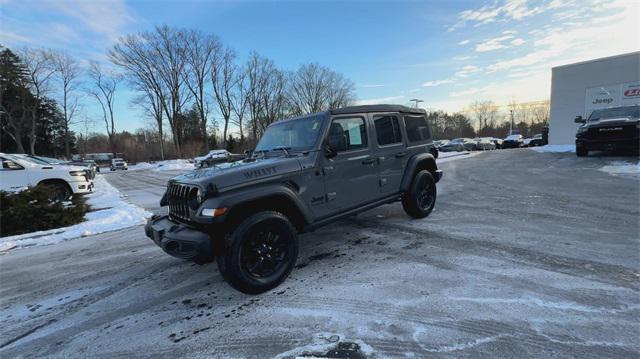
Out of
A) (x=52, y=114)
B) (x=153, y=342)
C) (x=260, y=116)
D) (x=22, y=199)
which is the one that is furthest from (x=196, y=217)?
(x=52, y=114)

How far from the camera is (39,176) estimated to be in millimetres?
9195

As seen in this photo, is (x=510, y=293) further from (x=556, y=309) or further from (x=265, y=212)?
(x=265, y=212)

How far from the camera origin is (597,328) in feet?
7.75

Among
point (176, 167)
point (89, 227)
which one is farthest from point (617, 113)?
point (176, 167)

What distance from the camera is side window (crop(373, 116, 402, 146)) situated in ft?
15.4

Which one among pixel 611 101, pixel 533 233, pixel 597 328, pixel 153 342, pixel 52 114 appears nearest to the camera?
pixel 597 328

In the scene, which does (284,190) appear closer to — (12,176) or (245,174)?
(245,174)

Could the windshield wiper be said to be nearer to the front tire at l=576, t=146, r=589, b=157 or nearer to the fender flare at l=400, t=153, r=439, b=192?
the fender flare at l=400, t=153, r=439, b=192

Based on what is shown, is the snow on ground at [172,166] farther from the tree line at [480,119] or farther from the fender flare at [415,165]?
the tree line at [480,119]

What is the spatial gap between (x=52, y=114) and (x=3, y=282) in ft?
174

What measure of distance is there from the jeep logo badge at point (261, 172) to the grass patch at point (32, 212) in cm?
570

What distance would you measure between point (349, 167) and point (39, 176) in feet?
33.0

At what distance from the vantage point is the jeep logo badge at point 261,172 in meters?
3.23

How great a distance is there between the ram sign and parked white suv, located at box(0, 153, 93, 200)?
28773 millimetres
